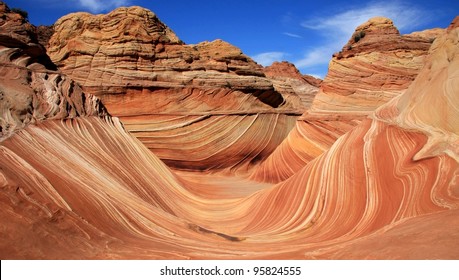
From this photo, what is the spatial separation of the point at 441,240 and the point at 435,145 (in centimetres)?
253

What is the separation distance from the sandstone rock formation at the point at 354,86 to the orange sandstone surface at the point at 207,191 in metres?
3.49

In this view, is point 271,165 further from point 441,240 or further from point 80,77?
point 441,240

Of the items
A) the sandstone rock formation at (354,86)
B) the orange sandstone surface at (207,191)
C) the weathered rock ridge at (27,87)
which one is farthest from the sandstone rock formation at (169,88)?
the weathered rock ridge at (27,87)

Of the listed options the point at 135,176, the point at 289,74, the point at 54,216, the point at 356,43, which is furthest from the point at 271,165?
the point at 289,74

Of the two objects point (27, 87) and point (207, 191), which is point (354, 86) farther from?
point (27, 87)

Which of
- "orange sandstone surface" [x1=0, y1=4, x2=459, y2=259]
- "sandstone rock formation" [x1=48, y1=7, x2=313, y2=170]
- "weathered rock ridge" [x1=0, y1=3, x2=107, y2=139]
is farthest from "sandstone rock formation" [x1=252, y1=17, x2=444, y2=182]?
"weathered rock ridge" [x1=0, y1=3, x2=107, y2=139]

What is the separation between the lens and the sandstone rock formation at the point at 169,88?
15.3 m

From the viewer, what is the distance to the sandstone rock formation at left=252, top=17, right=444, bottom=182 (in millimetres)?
12125

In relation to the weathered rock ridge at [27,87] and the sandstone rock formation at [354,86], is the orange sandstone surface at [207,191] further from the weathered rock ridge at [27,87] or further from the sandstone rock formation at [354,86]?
the sandstone rock formation at [354,86]

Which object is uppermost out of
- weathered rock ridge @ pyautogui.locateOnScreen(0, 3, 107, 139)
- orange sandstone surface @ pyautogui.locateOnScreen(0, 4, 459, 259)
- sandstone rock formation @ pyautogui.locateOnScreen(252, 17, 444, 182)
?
sandstone rock formation @ pyautogui.locateOnScreen(252, 17, 444, 182)

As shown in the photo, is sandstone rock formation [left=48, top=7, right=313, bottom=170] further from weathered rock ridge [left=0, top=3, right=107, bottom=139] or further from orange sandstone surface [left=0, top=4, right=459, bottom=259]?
weathered rock ridge [left=0, top=3, right=107, bottom=139]

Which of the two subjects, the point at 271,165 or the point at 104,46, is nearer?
the point at 271,165

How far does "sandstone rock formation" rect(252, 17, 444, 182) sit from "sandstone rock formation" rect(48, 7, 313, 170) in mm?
2707

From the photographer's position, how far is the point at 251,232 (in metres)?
6.26
